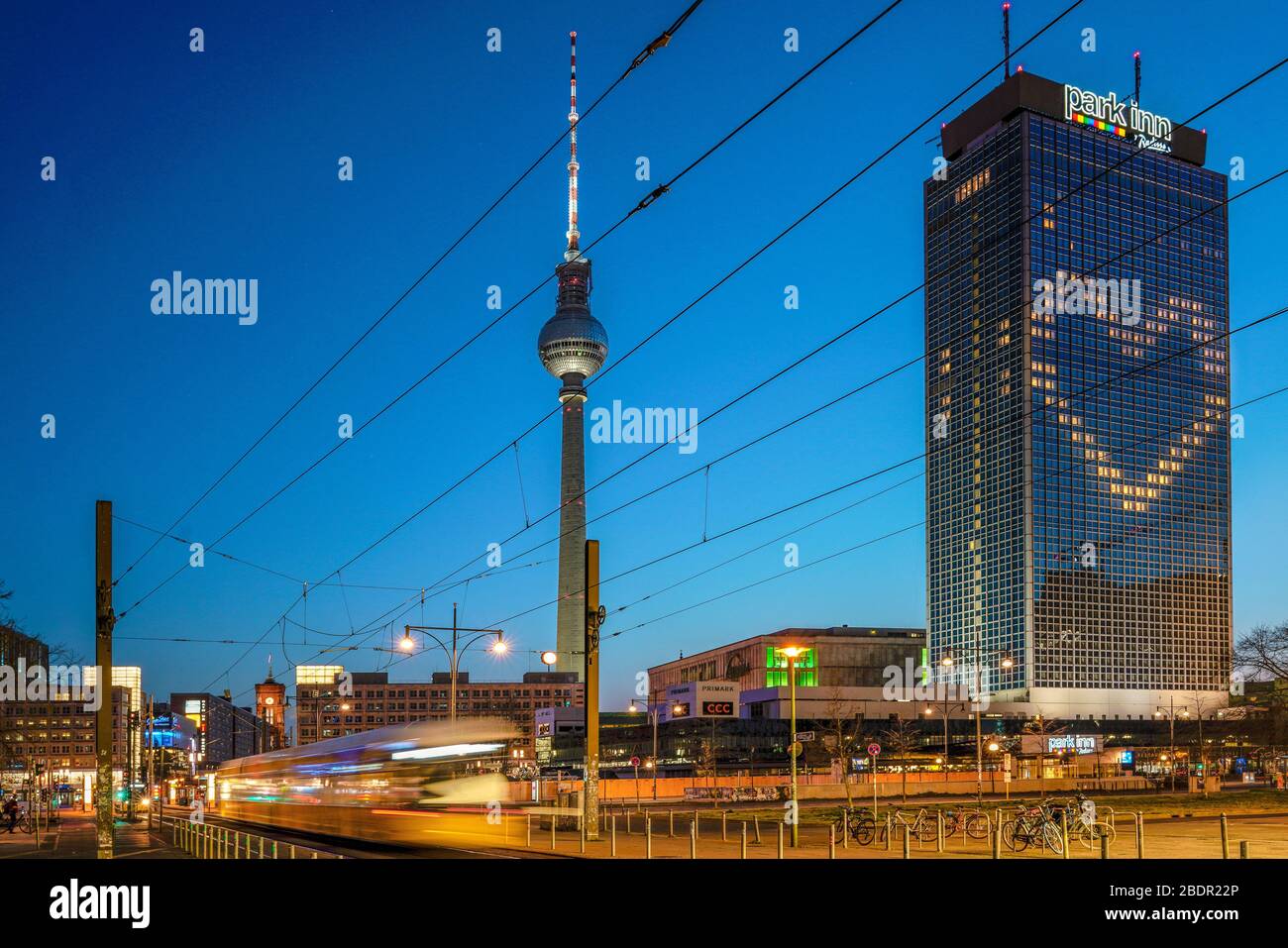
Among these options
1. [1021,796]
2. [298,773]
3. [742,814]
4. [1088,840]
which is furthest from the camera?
[1021,796]

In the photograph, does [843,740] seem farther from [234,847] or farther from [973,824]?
[234,847]

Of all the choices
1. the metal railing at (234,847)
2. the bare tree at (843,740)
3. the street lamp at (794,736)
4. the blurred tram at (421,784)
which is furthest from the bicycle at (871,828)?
the bare tree at (843,740)

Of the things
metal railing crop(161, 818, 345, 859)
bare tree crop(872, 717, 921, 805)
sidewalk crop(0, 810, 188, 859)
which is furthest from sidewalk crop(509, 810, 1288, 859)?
bare tree crop(872, 717, 921, 805)

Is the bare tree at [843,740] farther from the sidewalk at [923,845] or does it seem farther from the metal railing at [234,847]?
the metal railing at [234,847]

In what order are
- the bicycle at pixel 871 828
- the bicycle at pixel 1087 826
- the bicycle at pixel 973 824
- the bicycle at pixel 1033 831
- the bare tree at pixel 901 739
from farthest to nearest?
the bare tree at pixel 901 739 < the bicycle at pixel 871 828 < the bicycle at pixel 973 824 < the bicycle at pixel 1087 826 < the bicycle at pixel 1033 831

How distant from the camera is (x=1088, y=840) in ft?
107

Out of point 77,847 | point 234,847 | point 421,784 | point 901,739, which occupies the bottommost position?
point 901,739

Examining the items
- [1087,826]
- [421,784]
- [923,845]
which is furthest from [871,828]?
[421,784]

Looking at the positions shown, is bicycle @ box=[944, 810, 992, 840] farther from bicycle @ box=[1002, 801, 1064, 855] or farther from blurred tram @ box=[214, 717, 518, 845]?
blurred tram @ box=[214, 717, 518, 845]

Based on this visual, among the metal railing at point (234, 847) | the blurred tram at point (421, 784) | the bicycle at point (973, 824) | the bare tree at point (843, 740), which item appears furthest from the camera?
the bare tree at point (843, 740)

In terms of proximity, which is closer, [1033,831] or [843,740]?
[1033,831]
